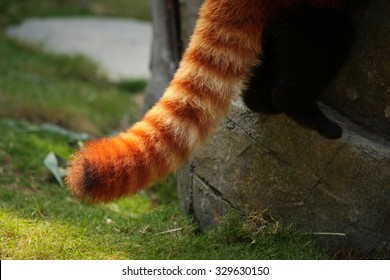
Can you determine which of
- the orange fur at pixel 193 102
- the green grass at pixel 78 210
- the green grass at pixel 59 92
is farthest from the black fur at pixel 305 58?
the green grass at pixel 59 92

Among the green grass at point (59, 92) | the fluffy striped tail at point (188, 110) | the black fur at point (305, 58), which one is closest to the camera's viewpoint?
the fluffy striped tail at point (188, 110)

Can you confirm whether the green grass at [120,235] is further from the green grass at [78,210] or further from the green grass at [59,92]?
the green grass at [59,92]

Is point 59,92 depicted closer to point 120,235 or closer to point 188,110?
point 120,235

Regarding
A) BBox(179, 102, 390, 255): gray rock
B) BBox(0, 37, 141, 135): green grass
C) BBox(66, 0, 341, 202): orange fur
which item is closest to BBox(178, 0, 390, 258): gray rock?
BBox(179, 102, 390, 255): gray rock

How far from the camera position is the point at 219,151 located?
13.6 feet

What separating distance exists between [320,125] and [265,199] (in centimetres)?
59

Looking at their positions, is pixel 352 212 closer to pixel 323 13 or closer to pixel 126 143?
pixel 323 13

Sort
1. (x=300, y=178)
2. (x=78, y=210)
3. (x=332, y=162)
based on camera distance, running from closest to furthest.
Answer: (x=332, y=162)
(x=300, y=178)
(x=78, y=210)

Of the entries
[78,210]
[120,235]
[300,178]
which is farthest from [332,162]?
[78,210]

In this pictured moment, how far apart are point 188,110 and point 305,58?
2.09 feet

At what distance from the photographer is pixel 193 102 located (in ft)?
11.5

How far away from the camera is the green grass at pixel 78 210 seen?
374cm

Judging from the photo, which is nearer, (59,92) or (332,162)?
(332,162)

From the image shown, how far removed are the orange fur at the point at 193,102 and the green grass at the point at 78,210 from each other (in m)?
0.59
